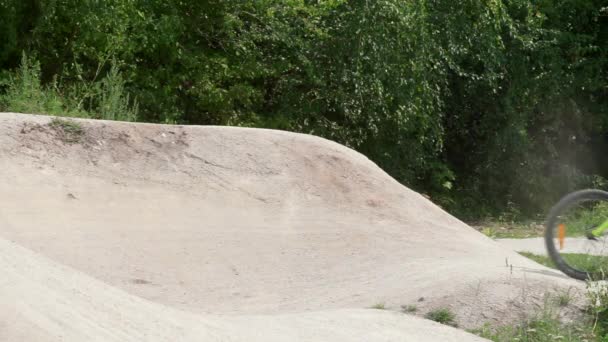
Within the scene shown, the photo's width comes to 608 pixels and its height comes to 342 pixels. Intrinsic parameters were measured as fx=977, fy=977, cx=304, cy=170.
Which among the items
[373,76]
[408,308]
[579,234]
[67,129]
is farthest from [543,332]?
[373,76]

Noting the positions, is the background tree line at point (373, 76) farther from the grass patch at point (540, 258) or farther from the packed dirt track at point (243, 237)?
the grass patch at point (540, 258)

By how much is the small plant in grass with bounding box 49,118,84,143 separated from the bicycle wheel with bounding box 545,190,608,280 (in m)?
4.73

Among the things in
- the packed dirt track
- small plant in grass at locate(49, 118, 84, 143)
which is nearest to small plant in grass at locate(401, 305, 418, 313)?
the packed dirt track

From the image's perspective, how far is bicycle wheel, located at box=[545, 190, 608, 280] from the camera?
7.42 metres

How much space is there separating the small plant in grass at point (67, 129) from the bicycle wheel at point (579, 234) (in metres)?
4.73

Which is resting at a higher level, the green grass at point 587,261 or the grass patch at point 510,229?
the grass patch at point 510,229

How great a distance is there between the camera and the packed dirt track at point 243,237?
20.7ft

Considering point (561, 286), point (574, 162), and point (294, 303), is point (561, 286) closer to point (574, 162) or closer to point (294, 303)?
point (294, 303)

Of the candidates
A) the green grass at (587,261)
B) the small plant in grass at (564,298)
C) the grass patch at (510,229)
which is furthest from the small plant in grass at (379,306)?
the grass patch at (510,229)

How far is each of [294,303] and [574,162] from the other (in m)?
11.6

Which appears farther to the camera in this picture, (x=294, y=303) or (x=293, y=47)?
(x=293, y=47)

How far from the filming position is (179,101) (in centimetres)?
1455

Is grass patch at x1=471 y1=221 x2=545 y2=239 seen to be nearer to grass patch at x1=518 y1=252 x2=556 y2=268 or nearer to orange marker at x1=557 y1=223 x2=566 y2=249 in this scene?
grass patch at x1=518 y1=252 x2=556 y2=268

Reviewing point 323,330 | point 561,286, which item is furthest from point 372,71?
point 323,330
